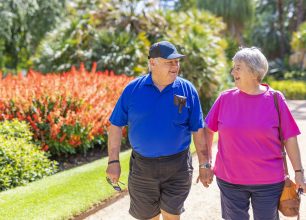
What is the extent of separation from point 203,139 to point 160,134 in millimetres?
354

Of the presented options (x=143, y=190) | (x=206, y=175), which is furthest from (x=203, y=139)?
(x=143, y=190)

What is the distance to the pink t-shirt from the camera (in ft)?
9.63

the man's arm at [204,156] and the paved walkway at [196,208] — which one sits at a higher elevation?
the man's arm at [204,156]

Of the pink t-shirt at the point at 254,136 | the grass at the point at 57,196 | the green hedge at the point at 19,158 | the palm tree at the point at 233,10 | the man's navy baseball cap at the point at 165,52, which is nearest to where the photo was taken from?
the pink t-shirt at the point at 254,136

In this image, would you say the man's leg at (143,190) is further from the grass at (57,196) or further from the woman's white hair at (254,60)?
the grass at (57,196)

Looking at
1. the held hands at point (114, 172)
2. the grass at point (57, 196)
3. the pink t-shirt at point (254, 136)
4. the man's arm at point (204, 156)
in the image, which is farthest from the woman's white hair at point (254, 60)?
the grass at point (57, 196)

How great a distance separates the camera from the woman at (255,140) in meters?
2.94

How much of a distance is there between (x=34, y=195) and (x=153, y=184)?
2.30 metres

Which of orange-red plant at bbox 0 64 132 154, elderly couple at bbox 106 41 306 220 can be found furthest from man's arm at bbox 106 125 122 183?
orange-red plant at bbox 0 64 132 154

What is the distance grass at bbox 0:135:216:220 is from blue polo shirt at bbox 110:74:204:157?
1.71 meters

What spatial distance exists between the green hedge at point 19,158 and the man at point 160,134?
2.86m

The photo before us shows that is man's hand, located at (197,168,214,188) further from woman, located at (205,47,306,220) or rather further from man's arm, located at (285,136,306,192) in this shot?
man's arm, located at (285,136,306,192)

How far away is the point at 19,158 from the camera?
19.3 ft

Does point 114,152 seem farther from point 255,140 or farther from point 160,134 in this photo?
point 255,140
